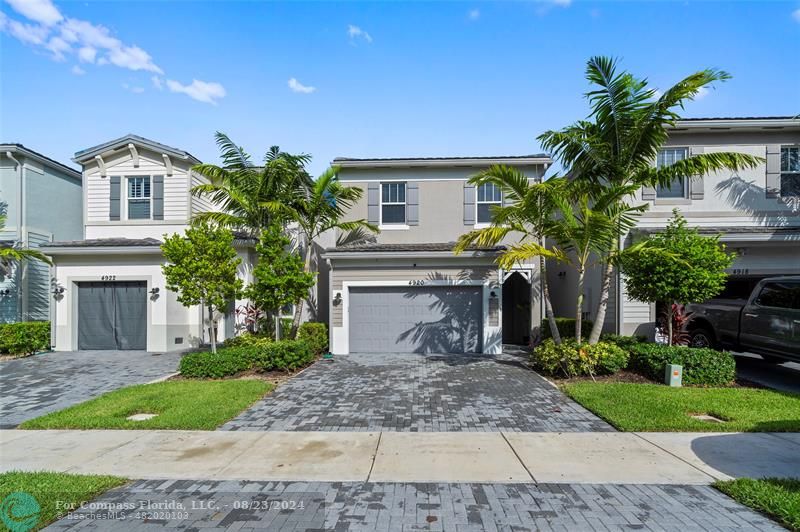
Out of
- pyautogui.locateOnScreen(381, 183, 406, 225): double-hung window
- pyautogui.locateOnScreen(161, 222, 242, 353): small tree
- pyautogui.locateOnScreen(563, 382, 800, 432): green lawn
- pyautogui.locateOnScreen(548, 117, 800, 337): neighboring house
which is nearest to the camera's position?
pyautogui.locateOnScreen(563, 382, 800, 432): green lawn

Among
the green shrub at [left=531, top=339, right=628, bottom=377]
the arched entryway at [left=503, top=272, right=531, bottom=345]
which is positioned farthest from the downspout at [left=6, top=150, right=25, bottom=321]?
the green shrub at [left=531, top=339, right=628, bottom=377]

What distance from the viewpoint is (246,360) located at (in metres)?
9.99

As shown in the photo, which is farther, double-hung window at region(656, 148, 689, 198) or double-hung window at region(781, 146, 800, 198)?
double-hung window at region(656, 148, 689, 198)

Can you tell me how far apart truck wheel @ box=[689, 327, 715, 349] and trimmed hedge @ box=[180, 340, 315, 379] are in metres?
10.4

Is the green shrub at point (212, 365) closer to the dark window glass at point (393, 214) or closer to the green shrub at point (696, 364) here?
the dark window glass at point (393, 214)

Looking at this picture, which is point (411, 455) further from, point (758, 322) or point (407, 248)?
point (758, 322)

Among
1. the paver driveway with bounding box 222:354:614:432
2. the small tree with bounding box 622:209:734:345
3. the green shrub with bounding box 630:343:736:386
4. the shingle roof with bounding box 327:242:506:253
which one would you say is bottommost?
the paver driveway with bounding box 222:354:614:432

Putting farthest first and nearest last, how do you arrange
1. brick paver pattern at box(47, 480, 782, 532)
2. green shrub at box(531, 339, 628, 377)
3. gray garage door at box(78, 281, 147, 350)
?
1. gray garage door at box(78, 281, 147, 350)
2. green shrub at box(531, 339, 628, 377)
3. brick paver pattern at box(47, 480, 782, 532)

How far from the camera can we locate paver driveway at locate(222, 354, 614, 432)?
645cm

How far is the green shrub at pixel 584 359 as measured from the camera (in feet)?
30.1

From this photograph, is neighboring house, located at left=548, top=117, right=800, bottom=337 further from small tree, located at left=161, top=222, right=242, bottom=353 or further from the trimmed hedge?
small tree, located at left=161, top=222, right=242, bottom=353

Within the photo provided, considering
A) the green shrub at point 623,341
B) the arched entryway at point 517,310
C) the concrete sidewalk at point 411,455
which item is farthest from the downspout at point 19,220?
the green shrub at point 623,341

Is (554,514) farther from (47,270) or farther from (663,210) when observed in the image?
(47,270)

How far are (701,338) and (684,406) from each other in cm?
511
